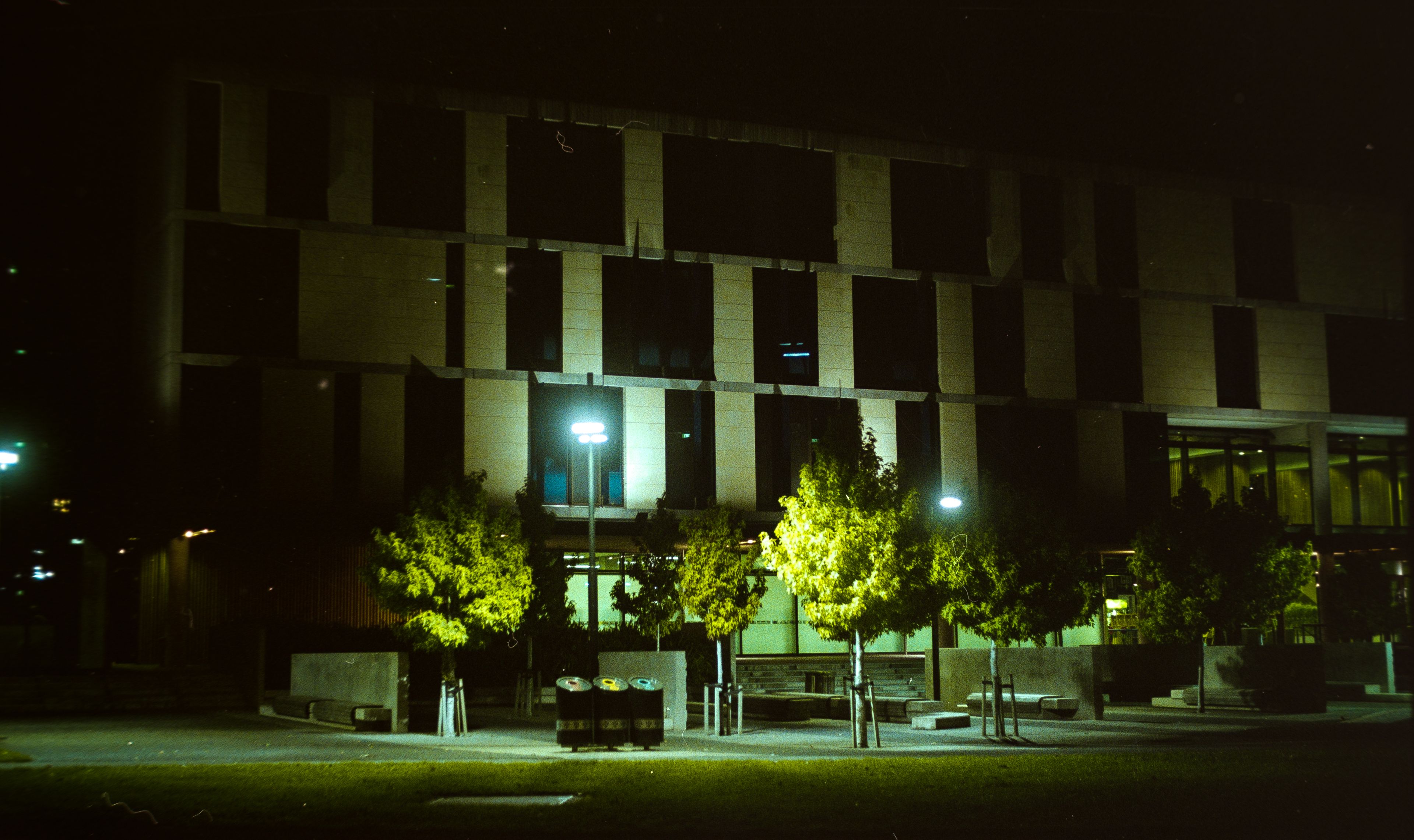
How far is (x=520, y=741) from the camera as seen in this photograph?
22.8 metres

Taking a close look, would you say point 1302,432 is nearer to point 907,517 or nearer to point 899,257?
point 899,257

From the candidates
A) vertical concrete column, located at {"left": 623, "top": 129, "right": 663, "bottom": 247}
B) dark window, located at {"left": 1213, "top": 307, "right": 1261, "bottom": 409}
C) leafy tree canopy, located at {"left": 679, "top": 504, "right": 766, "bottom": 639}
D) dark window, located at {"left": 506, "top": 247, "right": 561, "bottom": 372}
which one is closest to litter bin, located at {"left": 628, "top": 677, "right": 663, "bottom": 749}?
leafy tree canopy, located at {"left": 679, "top": 504, "right": 766, "bottom": 639}

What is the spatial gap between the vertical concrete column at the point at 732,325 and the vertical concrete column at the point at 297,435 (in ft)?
43.9

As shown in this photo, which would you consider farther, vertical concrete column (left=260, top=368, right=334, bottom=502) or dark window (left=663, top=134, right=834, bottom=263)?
dark window (left=663, top=134, right=834, bottom=263)

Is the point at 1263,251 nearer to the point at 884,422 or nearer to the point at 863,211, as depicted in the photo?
the point at 863,211

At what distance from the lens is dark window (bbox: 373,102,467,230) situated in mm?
41156

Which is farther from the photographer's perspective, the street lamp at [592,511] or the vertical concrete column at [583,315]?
the vertical concrete column at [583,315]

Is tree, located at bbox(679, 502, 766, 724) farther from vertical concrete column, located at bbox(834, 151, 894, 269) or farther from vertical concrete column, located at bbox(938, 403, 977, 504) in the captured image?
vertical concrete column, located at bbox(834, 151, 894, 269)

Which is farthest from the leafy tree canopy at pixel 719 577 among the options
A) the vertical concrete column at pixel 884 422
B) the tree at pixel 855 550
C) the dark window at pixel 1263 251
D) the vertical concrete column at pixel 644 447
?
the dark window at pixel 1263 251

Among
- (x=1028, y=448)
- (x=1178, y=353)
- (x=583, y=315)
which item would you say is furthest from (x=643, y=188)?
(x=1178, y=353)

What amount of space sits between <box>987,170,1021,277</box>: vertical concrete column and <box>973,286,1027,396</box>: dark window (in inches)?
32.6

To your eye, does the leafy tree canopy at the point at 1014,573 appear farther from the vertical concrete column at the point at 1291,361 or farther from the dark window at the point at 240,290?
the dark window at the point at 240,290

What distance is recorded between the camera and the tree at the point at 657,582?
3553 centimetres

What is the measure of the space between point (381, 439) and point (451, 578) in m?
15.1
